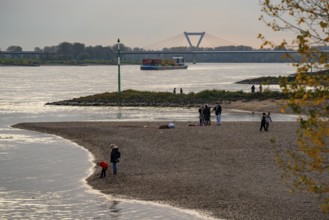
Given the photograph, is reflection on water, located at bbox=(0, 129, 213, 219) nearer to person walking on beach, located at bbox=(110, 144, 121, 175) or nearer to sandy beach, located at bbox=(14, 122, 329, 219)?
sandy beach, located at bbox=(14, 122, 329, 219)

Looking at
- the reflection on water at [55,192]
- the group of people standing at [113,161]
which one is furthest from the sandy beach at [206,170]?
the reflection on water at [55,192]

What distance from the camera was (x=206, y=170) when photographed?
26.5 meters

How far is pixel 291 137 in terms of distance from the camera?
35062 millimetres

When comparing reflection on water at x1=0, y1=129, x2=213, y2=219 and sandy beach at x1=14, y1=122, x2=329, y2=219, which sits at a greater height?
sandy beach at x1=14, y1=122, x2=329, y2=219

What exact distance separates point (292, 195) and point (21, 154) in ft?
55.6

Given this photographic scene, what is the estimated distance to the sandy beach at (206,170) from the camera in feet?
67.3

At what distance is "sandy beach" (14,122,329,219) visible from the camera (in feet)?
67.3

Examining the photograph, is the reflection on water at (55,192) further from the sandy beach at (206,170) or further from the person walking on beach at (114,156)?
the person walking on beach at (114,156)

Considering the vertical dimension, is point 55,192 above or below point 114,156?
below

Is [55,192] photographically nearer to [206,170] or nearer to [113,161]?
[113,161]

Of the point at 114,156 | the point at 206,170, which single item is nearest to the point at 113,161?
the point at 114,156

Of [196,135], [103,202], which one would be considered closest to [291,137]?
[196,135]

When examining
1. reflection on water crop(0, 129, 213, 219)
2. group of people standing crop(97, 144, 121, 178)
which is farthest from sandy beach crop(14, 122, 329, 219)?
reflection on water crop(0, 129, 213, 219)

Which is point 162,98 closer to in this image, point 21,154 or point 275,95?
point 275,95
